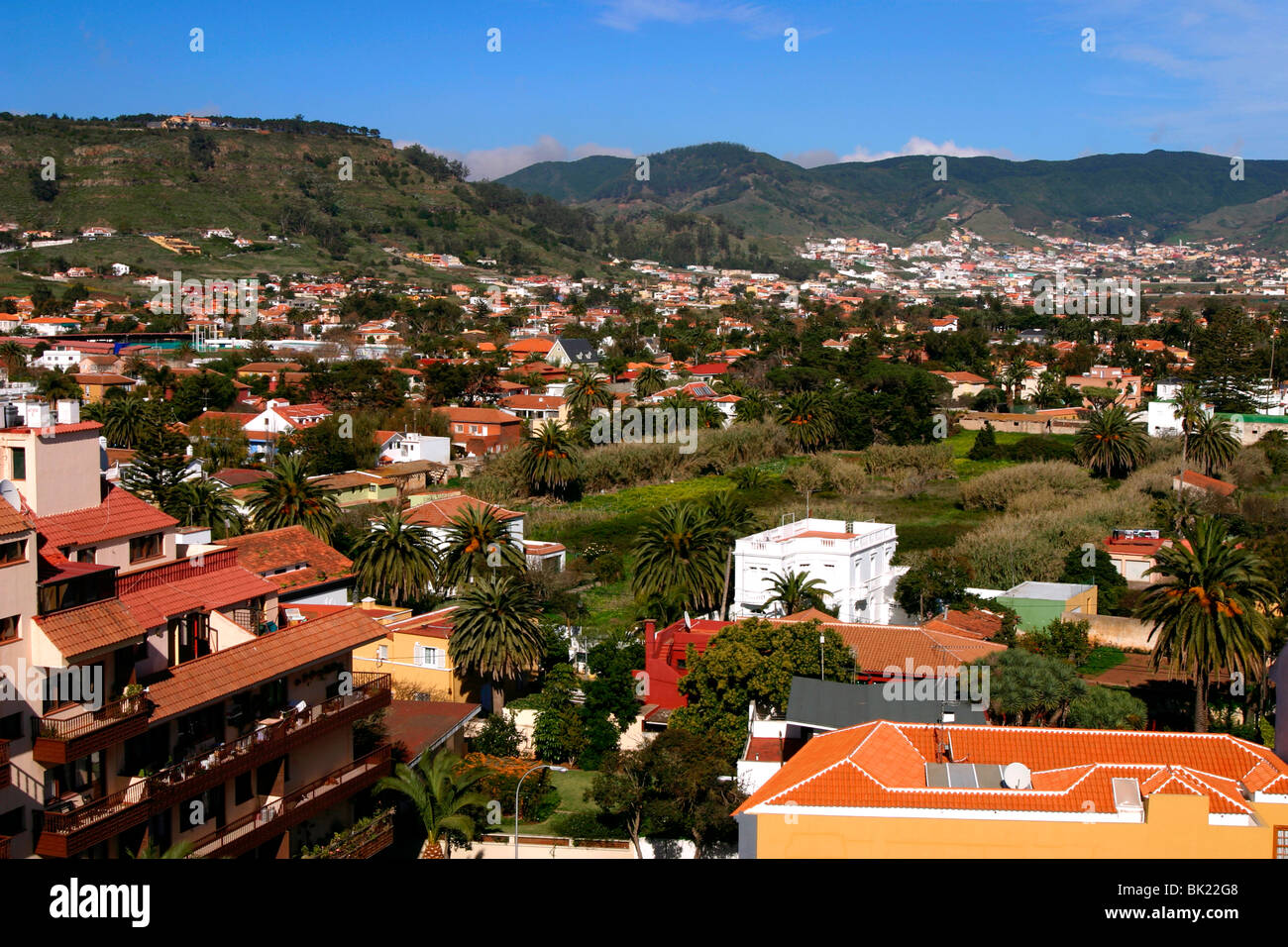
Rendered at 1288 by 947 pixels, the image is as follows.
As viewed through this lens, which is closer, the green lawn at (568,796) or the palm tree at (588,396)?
the green lawn at (568,796)

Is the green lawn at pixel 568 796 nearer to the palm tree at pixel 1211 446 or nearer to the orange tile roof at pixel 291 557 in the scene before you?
the orange tile roof at pixel 291 557

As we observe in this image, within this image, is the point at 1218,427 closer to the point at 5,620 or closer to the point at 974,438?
the point at 974,438

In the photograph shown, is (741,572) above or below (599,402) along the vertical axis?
below

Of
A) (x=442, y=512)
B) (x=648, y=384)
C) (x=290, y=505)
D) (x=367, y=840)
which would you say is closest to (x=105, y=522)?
(x=367, y=840)

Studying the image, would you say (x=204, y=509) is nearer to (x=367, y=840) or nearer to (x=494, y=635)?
(x=494, y=635)

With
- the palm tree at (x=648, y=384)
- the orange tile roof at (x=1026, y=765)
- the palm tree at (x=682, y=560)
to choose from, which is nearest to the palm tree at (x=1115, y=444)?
the palm tree at (x=682, y=560)

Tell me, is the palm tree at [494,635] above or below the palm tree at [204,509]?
below
